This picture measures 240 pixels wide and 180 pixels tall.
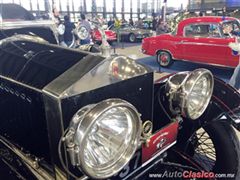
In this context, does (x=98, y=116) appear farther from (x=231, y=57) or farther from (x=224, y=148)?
(x=231, y=57)

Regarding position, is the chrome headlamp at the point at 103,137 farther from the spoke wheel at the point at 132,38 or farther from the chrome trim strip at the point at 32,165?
the spoke wheel at the point at 132,38

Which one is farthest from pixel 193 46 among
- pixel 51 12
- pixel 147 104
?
pixel 147 104

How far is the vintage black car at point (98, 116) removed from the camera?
1238mm

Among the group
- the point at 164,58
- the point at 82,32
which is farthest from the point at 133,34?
the point at 82,32

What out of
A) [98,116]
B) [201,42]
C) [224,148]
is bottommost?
[224,148]

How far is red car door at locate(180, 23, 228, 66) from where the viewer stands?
22.1 ft

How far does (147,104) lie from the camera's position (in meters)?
1.69

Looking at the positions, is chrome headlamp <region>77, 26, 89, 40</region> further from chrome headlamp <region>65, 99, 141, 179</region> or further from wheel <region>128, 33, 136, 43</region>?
wheel <region>128, 33, 136, 43</region>

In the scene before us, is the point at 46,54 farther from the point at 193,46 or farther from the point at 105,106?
the point at 193,46

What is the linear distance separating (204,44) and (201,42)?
11 cm

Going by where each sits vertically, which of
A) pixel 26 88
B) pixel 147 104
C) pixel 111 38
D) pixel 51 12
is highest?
pixel 51 12

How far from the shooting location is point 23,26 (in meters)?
2.79

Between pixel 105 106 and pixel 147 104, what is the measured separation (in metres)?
0.60

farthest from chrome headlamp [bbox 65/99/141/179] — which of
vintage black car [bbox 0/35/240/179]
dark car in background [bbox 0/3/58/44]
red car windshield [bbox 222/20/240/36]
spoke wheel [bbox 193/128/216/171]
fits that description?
red car windshield [bbox 222/20/240/36]
